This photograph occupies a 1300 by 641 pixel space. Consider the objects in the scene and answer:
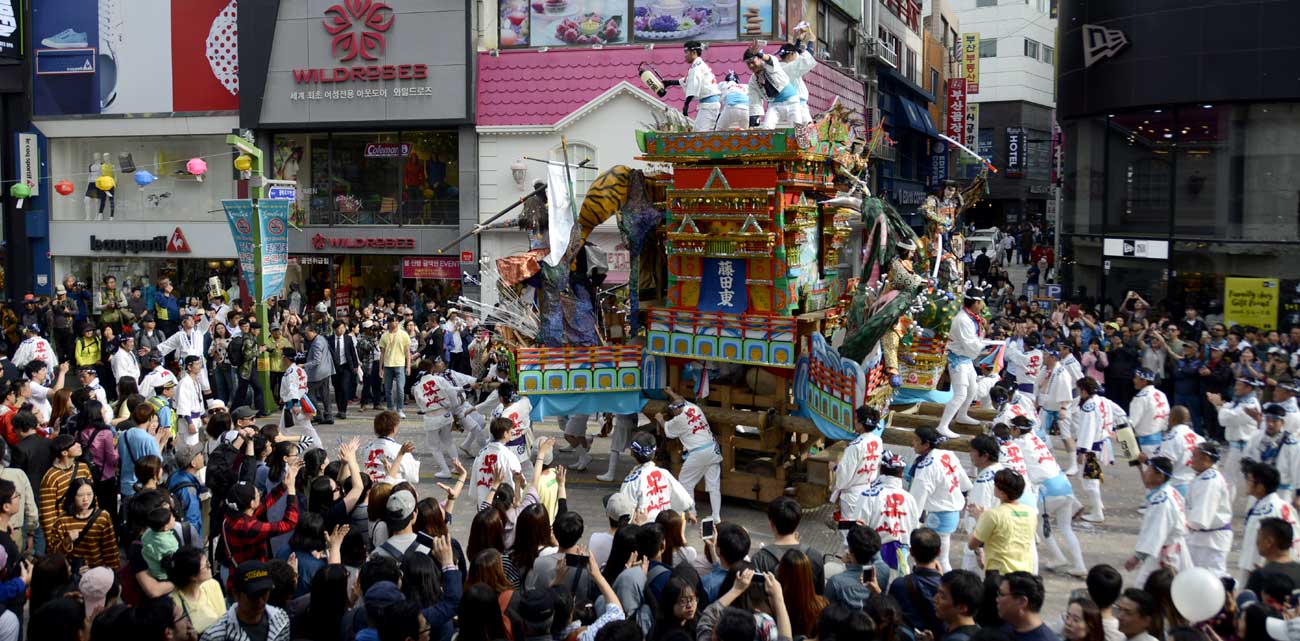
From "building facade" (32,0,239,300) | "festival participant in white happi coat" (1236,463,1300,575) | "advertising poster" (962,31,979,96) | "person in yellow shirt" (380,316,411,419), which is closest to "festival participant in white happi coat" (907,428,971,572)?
"festival participant in white happi coat" (1236,463,1300,575)

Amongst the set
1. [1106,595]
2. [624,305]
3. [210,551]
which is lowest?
[210,551]

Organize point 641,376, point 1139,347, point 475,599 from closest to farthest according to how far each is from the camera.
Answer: point 475,599 → point 641,376 → point 1139,347

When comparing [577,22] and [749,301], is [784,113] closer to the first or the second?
[749,301]

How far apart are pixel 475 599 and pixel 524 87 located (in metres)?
21.1

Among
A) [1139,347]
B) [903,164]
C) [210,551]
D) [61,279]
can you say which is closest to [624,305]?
[210,551]

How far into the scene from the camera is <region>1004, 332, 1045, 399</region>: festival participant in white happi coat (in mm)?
15528

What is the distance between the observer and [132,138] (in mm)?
29438

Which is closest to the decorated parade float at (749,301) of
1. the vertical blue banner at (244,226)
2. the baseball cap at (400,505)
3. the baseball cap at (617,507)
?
the baseball cap at (617,507)

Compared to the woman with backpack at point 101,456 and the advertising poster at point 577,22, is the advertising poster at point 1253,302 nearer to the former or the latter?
the advertising poster at point 577,22

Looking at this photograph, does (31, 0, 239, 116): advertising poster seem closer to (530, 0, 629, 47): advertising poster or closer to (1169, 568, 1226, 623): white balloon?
(530, 0, 629, 47): advertising poster

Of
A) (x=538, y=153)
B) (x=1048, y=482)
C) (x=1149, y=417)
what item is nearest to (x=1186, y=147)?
(x=1149, y=417)

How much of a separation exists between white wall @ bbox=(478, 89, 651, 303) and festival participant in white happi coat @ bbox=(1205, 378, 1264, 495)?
569 inches

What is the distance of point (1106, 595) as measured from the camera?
6133 millimetres

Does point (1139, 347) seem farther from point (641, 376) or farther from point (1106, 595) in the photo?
point (1106, 595)
